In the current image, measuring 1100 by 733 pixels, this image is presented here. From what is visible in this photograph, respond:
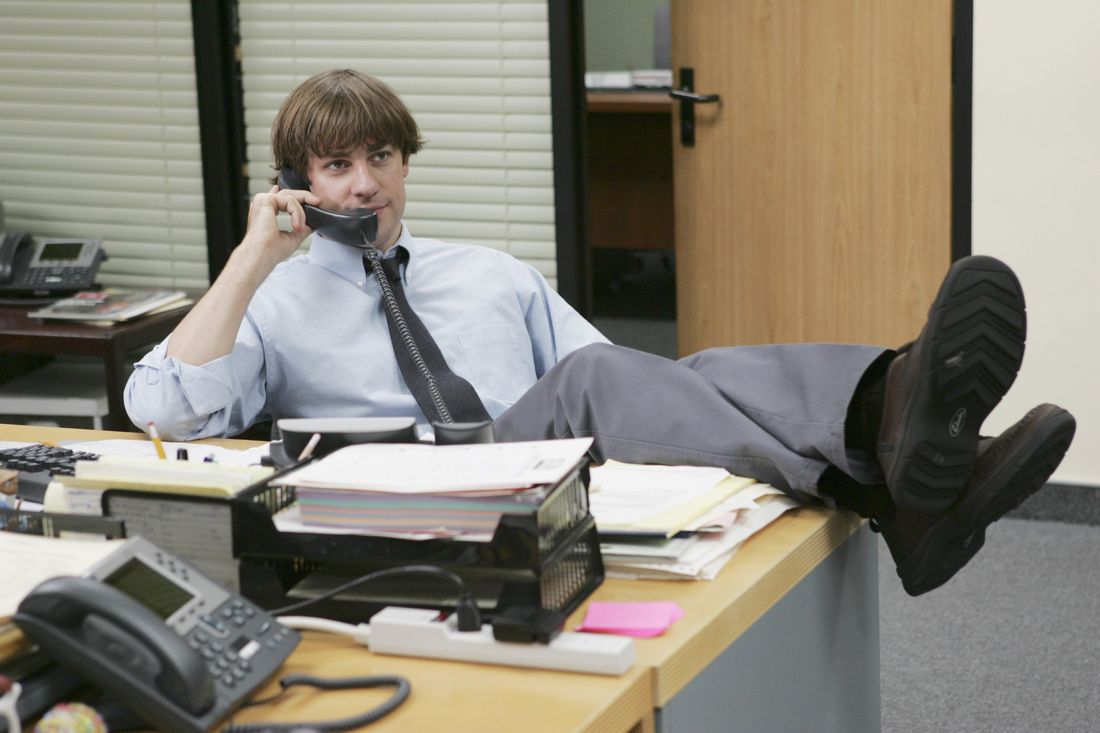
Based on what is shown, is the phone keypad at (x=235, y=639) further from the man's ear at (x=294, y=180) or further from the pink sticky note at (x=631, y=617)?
the man's ear at (x=294, y=180)

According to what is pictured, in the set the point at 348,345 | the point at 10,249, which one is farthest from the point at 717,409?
the point at 10,249

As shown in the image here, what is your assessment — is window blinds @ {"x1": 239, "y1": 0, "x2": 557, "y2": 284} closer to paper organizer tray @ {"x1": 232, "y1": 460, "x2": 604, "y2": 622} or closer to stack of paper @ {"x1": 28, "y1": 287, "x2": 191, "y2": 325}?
stack of paper @ {"x1": 28, "y1": 287, "x2": 191, "y2": 325}

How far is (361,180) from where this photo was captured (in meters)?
2.23

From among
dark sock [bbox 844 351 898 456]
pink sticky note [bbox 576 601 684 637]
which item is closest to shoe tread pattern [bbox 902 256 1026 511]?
dark sock [bbox 844 351 898 456]

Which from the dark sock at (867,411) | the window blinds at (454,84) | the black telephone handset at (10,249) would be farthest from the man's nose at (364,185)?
the black telephone handset at (10,249)

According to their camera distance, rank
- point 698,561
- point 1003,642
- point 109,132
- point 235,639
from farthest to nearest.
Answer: point 109,132, point 1003,642, point 698,561, point 235,639

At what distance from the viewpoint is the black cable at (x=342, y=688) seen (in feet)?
3.66

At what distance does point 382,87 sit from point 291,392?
515mm

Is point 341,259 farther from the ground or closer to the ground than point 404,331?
farther from the ground

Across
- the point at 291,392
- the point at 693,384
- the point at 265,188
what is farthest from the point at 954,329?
A: the point at 265,188

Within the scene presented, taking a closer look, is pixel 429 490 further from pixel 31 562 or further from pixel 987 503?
pixel 987 503

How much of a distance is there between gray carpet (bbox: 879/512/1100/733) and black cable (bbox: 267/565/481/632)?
4.63ft

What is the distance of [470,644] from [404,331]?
3.33 feet

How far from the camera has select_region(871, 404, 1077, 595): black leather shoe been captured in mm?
1566
